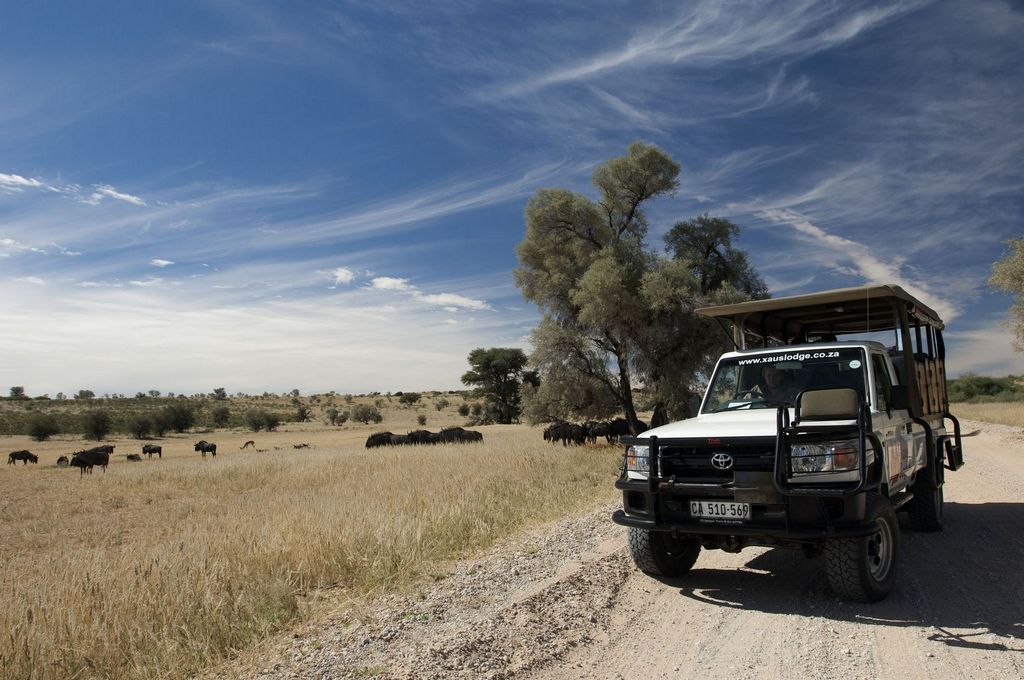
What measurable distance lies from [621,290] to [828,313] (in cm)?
1167

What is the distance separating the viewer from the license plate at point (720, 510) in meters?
5.69

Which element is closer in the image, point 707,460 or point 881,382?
point 707,460

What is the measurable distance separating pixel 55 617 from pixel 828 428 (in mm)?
6918

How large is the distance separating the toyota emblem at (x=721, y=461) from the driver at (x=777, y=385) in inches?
68.3

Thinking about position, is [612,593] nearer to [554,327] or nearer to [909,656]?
[909,656]

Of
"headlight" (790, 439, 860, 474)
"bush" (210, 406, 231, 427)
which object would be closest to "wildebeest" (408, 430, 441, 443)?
"headlight" (790, 439, 860, 474)

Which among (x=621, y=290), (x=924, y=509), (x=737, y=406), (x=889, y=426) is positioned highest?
(x=621, y=290)

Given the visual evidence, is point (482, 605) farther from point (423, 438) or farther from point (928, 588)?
point (423, 438)

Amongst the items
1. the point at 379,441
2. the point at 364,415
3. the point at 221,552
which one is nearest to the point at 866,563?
the point at 221,552

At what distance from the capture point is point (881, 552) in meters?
5.94

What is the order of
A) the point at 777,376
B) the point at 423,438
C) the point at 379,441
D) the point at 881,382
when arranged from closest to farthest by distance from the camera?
the point at 881,382
the point at 777,376
the point at 423,438
the point at 379,441

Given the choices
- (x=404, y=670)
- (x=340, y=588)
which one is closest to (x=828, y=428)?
(x=404, y=670)

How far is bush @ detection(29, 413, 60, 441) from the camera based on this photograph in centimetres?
5406

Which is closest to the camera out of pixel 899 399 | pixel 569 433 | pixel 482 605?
pixel 482 605
